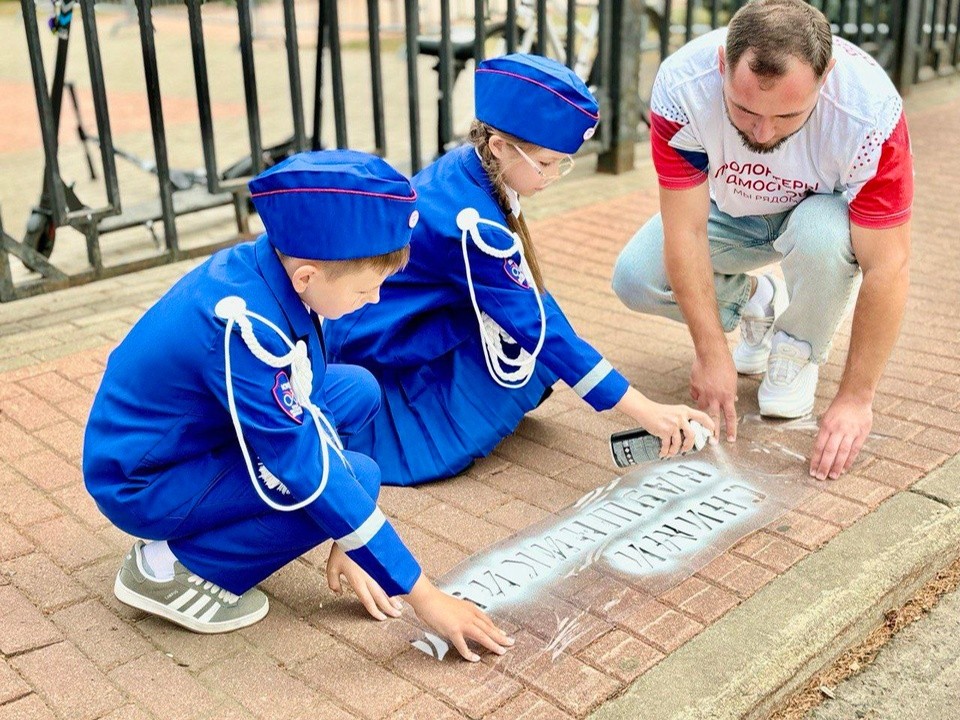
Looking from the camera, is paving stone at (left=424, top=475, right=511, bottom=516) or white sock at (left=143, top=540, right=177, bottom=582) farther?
paving stone at (left=424, top=475, right=511, bottom=516)

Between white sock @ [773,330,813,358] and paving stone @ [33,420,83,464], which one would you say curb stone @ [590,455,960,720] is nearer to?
white sock @ [773,330,813,358]

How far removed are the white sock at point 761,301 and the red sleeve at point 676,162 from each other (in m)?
0.70

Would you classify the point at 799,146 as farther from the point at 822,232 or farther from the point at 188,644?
the point at 188,644

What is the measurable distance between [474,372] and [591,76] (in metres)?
4.09

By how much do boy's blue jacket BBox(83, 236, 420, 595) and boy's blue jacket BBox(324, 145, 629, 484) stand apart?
2.29 feet

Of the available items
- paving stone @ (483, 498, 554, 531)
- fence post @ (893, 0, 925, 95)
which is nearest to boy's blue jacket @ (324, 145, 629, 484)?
paving stone @ (483, 498, 554, 531)

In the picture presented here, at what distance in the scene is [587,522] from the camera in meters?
2.95

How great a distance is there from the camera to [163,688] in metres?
2.29

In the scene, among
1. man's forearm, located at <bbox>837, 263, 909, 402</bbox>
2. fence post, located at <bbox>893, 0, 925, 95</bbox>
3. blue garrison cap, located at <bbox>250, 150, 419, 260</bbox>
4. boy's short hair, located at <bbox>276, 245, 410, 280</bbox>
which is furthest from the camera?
fence post, located at <bbox>893, 0, 925, 95</bbox>

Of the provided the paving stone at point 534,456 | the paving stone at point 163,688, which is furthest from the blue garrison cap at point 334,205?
the paving stone at point 534,456

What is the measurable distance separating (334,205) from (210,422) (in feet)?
1.85

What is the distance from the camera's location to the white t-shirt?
118 inches

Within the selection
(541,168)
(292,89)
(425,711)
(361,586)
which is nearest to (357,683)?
(425,711)

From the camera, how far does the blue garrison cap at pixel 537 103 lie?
2793 mm
